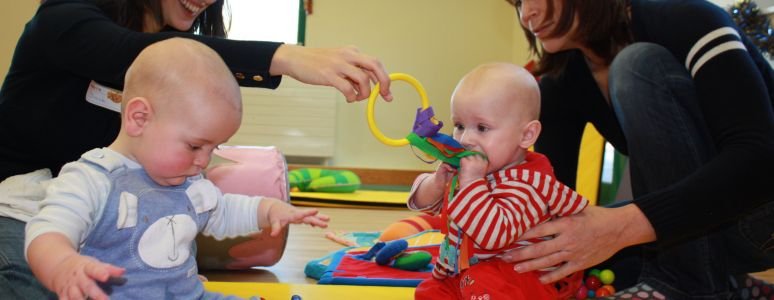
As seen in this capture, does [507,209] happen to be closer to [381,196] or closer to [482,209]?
[482,209]

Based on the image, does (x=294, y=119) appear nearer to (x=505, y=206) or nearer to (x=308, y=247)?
(x=308, y=247)

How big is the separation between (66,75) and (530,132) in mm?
975

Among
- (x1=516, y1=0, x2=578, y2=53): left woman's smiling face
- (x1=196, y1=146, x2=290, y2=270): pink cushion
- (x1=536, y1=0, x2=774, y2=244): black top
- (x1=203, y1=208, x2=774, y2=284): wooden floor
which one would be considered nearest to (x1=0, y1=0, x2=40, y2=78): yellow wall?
(x1=203, y1=208, x2=774, y2=284): wooden floor

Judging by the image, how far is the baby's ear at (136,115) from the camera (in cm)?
107

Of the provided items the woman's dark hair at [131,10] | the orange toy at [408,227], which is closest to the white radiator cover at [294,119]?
the orange toy at [408,227]

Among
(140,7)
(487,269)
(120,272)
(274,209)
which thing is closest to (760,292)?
(487,269)

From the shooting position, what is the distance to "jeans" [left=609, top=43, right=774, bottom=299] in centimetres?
140

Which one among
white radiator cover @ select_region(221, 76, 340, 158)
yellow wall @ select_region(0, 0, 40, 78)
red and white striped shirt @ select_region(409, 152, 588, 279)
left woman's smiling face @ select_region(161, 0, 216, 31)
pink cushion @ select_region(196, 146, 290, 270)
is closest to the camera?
red and white striped shirt @ select_region(409, 152, 588, 279)

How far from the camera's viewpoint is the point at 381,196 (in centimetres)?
445

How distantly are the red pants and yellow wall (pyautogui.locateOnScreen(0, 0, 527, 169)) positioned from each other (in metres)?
4.39

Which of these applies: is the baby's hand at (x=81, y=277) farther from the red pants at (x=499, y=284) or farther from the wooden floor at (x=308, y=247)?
the wooden floor at (x=308, y=247)

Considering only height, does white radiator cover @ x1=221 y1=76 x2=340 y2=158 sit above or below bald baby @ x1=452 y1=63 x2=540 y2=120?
below

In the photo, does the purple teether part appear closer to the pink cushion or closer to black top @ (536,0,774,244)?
black top @ (536,0,774,244)

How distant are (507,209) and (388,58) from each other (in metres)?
4.61
